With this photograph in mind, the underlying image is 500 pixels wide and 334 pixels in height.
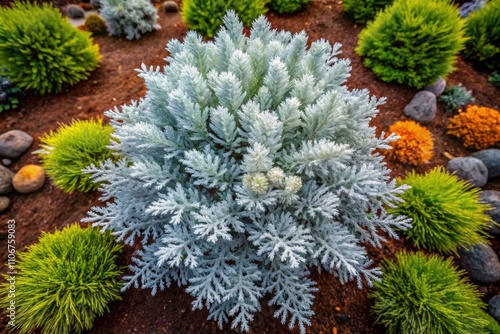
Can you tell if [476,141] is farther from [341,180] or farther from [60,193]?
[60,193]

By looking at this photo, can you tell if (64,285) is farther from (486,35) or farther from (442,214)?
(486,35)

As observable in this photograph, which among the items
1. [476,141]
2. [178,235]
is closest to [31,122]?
[178,235]

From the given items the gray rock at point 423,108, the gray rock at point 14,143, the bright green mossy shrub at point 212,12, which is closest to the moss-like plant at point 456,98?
the gray rock at point 423,108

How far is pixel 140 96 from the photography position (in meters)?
4.12

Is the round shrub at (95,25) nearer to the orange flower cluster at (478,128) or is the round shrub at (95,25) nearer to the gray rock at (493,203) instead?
the orange flower cluster at (478,128)

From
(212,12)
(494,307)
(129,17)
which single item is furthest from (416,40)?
(129,17)

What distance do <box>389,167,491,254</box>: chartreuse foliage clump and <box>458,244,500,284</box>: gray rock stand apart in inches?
5.9

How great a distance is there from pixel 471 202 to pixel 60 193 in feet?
13.8

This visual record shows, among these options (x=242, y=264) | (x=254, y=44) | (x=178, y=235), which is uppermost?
(x=254, y=44)

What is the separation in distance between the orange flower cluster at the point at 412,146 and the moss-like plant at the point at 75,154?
3.29 meters

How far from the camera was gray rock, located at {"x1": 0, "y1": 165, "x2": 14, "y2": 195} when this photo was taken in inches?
124

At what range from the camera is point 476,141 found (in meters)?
3.74

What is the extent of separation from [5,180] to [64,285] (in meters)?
1.93

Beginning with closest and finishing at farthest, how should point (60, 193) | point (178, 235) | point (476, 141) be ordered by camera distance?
1. point (178, 235)
2. point (60, 193)
3. point (476, 141)
